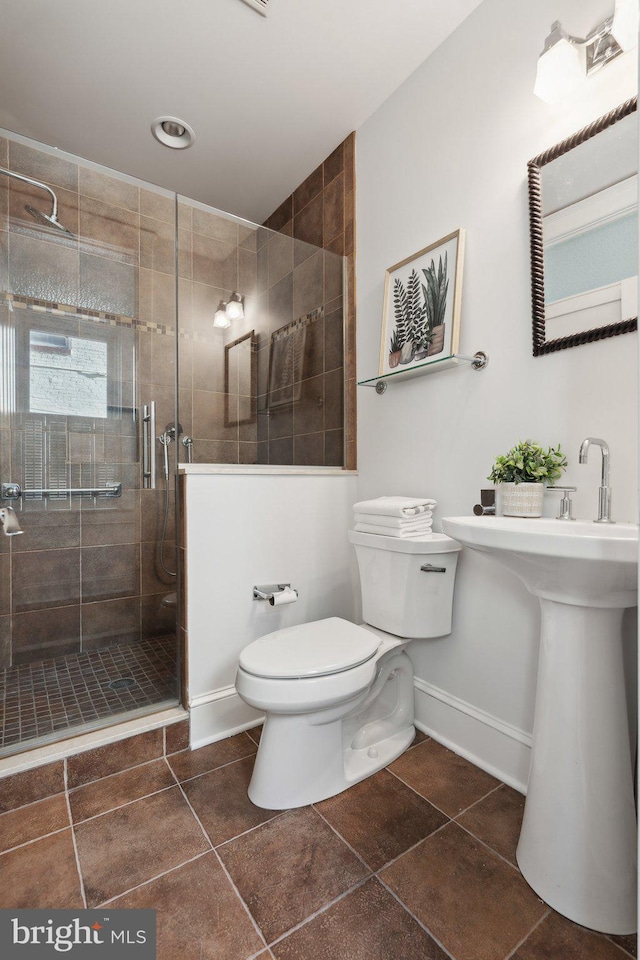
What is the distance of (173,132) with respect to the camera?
2139 mm

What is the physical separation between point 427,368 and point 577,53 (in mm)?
914

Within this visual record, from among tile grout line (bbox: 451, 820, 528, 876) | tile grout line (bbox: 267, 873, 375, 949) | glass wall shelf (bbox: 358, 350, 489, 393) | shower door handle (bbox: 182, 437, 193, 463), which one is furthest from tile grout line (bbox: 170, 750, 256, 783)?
glass wall shelf (bbox: 358, 350, 489, 393)

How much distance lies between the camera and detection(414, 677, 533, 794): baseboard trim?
141cm

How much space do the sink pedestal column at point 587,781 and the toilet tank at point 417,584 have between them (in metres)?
0.54

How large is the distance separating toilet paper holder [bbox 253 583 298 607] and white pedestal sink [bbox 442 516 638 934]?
3.01 ft

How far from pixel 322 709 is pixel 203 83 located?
240 centimetres

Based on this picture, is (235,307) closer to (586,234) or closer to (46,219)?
(46,219)

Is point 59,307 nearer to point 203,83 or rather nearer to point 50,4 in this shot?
point 50,4

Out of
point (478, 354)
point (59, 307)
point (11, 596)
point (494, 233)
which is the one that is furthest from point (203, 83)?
point (11, 596)

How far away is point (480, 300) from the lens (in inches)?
61.2

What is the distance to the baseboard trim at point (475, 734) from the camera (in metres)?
1.41

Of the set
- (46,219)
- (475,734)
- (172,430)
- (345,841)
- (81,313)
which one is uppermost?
(46,219)

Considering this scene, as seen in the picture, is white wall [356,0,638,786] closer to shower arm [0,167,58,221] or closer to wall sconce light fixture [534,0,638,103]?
wall sconce light fixture [534,0,638,103]

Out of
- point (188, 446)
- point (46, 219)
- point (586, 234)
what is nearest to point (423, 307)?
point (586, 234)
